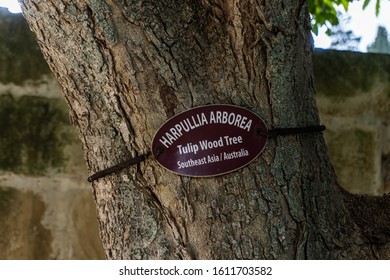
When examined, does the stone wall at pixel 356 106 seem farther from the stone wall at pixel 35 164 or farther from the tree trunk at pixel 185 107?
the tree trunk at pixel 185 107

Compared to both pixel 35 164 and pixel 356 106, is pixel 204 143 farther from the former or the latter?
pixel 356 106

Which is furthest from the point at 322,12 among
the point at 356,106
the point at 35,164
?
the point at 35,164

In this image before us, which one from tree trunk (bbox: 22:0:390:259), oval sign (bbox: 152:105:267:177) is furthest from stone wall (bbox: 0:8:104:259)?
oval sign (bbox: 152:105:267:177)

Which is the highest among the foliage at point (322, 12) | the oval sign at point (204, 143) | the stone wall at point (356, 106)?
the foliage at point (322, 12)

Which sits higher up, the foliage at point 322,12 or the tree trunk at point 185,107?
the foliage at point 322,12

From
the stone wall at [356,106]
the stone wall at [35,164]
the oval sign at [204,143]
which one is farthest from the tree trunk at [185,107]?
the stone wall at [356,106]

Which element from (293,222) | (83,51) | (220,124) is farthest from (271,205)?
(83,51)

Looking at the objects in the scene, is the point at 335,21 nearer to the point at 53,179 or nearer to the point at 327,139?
the point at 327,139

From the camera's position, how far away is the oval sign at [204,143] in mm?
1903

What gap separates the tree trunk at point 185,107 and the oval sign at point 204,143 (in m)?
0.02

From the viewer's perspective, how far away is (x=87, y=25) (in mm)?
1906

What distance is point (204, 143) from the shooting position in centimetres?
191

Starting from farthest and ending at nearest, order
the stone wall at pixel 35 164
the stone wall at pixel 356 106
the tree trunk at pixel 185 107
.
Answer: the stone wall at pixel 356 106, the stone wall at pixel 35 164, the tree trunk at pixel 185 107

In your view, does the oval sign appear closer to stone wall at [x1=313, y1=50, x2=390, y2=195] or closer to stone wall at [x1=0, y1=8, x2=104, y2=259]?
stone wall at [x1=0, y1=8, x2=104, y2=259]
